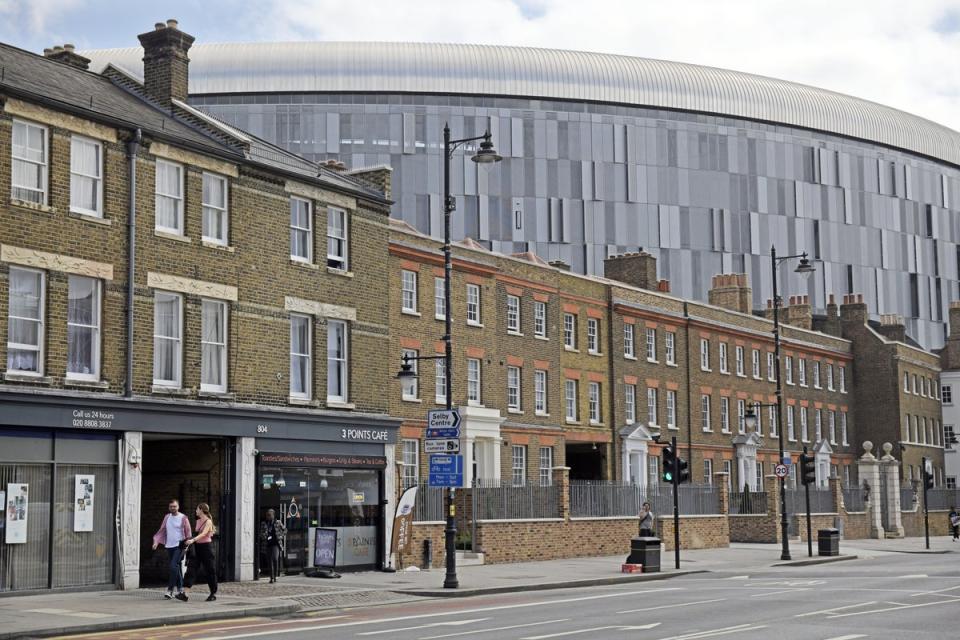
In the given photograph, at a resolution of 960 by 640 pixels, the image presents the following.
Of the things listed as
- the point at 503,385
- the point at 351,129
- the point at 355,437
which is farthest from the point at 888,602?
the point at 351,129

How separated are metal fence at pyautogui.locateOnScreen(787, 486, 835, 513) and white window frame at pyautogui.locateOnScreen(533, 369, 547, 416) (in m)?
12.8

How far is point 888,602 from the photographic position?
83.0 feet

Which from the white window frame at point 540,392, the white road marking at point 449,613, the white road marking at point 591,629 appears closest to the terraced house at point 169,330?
the white road marking at point 449,613

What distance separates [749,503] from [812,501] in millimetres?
5039

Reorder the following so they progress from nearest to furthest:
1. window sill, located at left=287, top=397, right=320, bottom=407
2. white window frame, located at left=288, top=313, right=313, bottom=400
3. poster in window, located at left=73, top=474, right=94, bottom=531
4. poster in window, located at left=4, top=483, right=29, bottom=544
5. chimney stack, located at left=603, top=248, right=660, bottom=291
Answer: poster in window, located at left=4, top=483, right=29, bottom=544 → poster in window, located at left=73, top=474, right=94, bottom=531 → window sill, located at left=287, top=397, right=320, bottom=407 → white window frame, located at left=288, top=313, right=313, bottom=400 → chimney stack, located at left=603, top=248, right=660, bottom=291

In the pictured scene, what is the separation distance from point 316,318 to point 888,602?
1612 centimetres

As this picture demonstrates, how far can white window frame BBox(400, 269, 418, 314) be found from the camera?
4372 centimetres

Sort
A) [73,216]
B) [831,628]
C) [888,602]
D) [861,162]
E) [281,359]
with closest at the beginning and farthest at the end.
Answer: [831,628], [888,602], [73,216], [281,359], [861,162]

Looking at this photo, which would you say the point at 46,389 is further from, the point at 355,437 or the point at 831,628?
the point at 831,628

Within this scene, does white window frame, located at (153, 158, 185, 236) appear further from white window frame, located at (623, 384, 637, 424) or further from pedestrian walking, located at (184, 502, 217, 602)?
white window frame, located at (623, 384, 637, 424)

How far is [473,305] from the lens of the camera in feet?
156

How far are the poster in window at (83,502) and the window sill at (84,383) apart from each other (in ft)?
6.17

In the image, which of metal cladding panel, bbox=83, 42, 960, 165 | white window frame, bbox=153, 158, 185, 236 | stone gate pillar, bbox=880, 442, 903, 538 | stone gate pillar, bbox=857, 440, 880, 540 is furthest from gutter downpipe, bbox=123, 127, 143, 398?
metal cladding panel, bbox=83, 42, 960, 165

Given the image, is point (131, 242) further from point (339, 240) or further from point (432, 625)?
point (432, 625)
